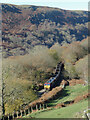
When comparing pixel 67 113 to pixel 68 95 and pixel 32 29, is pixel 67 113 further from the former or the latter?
pixel 32 29

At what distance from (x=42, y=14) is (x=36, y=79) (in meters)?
168

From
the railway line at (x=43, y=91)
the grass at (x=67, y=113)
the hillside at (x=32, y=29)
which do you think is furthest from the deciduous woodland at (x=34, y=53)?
the railway line at (x=43, y=91)

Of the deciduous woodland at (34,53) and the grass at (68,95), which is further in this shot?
the deciduous woodland at (34,53)

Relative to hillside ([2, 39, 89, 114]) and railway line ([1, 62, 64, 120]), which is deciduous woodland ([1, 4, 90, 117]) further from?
railway line ([1, 62, 64, 120])

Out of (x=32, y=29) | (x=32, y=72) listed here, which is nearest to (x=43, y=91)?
(x=32, y=72)

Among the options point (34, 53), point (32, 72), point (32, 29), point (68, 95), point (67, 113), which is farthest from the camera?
point (32, 29)

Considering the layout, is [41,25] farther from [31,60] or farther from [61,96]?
[61,96]

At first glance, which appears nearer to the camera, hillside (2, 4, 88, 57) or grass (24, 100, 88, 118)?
grass (24, 100, 88, 118)

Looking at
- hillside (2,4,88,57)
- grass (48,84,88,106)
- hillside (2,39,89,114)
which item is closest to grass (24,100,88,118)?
grass (48,84,88,106)

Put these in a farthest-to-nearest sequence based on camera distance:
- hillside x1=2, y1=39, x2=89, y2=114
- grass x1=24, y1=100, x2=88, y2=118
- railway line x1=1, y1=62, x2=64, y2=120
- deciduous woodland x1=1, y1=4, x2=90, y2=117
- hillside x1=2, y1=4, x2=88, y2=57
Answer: hillside x1=2, y1=4, x2=88, y2=57 < deciduous woodland x1=1, y1=4, x2=90, y2=117 < hillside x1=2, y1=39, x2=89, y2=114 < railway line x1=1, y1=62, x2=64, y2=120 < grass x1=24, y1=100, x2=88, y2=118

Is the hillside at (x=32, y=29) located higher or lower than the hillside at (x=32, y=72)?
higher

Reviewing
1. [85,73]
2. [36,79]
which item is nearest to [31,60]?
[36,79]

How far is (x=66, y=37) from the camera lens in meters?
163

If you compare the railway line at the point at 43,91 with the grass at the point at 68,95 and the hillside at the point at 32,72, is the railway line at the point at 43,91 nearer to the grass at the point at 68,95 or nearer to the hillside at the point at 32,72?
the hillside at the point at 32,72
